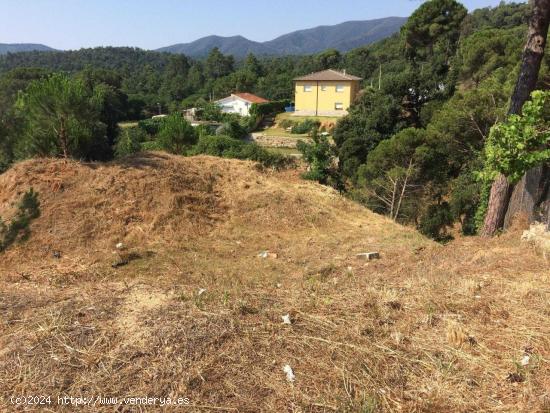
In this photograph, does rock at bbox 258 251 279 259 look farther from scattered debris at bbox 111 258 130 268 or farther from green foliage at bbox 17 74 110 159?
green foliage at bbox 17 74 110 159

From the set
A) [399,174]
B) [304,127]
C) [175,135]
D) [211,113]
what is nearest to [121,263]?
[175,135]

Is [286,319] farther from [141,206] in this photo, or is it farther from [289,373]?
[141,206]

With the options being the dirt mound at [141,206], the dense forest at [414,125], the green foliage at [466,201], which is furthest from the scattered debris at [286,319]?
the green foliage at [466,201]

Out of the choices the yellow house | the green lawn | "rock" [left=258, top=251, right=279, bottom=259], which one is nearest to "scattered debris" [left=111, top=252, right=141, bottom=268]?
"rock" [left=258, top=251, right=279, bottom=259]

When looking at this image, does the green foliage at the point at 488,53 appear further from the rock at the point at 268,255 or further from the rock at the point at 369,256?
the rock at the point at 268,255

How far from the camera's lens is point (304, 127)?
34.8 meters

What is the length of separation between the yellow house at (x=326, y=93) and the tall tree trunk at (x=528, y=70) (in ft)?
105

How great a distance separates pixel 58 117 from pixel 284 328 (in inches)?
259

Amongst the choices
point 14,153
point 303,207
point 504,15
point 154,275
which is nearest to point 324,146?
point 303,207

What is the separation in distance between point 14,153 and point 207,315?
274 inches

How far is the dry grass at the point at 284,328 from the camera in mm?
2393

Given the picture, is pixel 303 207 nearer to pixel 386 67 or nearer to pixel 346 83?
pixel 346 83

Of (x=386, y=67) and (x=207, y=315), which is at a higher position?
(x=386, y=67)

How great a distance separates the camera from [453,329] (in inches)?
116
